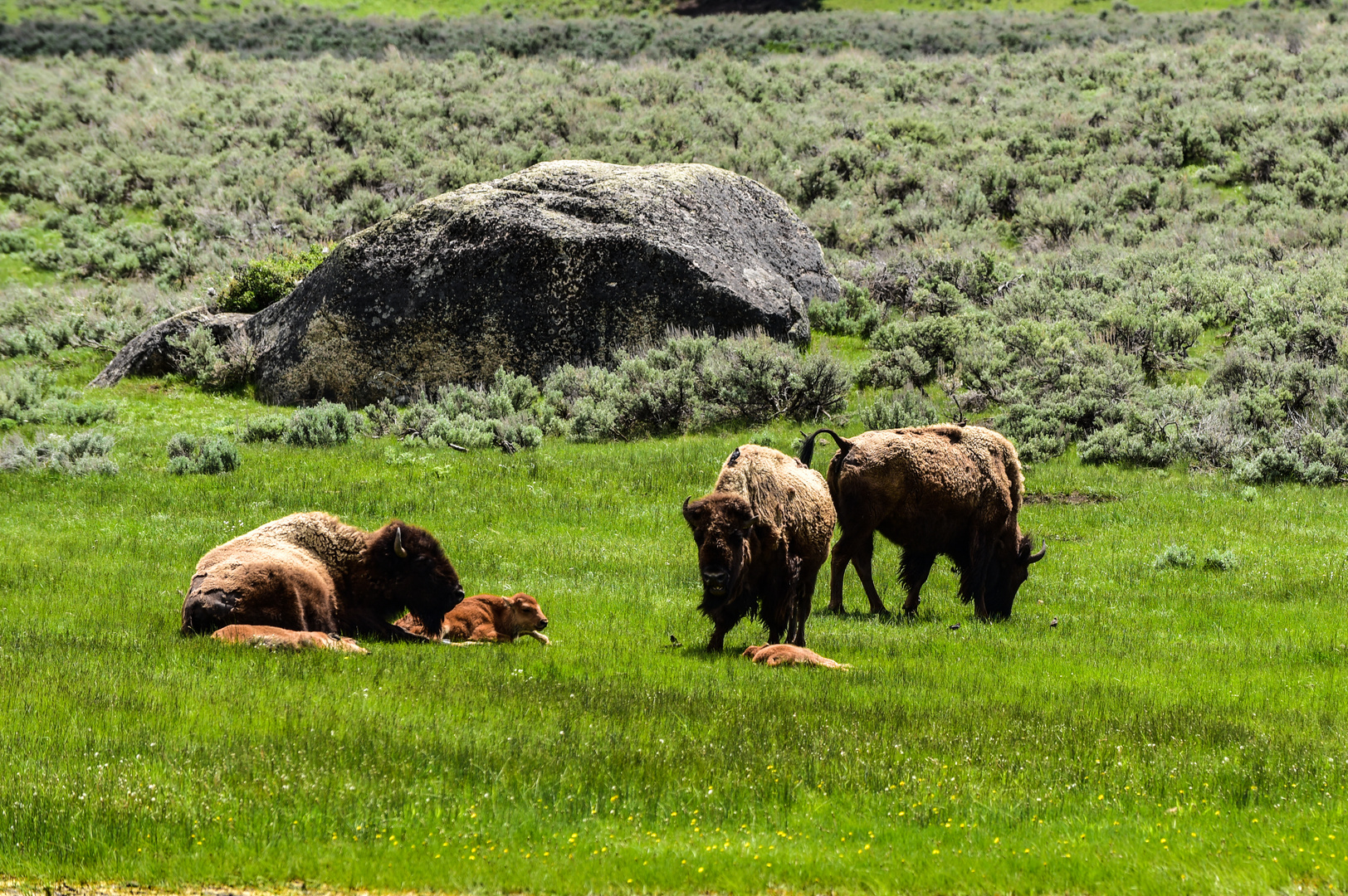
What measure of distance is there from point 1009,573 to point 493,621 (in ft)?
18.4

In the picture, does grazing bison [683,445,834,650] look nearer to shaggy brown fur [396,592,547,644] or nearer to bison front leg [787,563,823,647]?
bison front leg [787,563,823,647]

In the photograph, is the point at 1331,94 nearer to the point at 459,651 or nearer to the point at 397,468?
the point at 397,468

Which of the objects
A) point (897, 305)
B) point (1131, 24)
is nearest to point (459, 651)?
point (897, 305)

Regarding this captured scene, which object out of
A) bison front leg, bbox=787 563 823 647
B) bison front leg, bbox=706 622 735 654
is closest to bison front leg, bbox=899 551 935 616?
bison front leg, bbox=787 563 823 647

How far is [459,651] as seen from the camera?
9.87 meters

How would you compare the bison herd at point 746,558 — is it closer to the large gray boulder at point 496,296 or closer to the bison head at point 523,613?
the bison head at point 523,613

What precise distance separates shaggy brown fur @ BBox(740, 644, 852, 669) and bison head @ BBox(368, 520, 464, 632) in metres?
2.70

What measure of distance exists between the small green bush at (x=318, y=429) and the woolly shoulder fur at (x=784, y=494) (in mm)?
10799

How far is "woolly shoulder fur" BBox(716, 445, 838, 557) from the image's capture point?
9805 millimetres

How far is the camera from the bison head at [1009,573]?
12.6 meters

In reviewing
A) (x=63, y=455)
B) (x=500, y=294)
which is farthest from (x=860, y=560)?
(x=500, y=294)

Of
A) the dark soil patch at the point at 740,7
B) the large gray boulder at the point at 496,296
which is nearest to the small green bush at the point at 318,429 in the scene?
the large gray boulder at the point at 496,296

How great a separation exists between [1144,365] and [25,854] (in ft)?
69.4

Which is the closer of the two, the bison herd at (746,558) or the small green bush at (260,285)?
the bison herd at (746,558)
